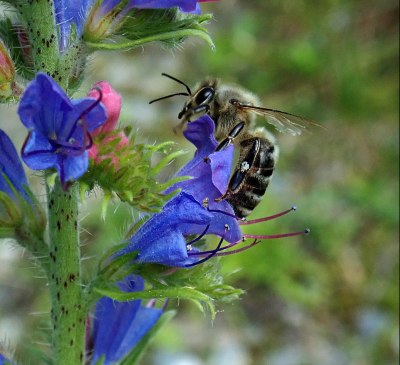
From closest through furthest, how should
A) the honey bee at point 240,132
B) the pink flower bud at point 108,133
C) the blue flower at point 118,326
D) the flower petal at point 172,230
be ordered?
the pink flower bud at point 108,133, the flower petal at point 172,230, the honey bee at point 240,132, the blue flower at point 118,326

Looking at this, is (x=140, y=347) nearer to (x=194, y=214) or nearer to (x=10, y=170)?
(x=194, y=214)

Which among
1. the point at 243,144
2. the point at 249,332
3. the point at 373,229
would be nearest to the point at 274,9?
the point at 373,229

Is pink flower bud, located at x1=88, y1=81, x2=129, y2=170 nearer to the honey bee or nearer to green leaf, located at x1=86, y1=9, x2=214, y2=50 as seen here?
green leaf, located at x1=86, y1=9, x2=214, y2=50

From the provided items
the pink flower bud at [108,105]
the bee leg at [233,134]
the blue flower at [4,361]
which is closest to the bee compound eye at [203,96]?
the bee leg at [233,134]

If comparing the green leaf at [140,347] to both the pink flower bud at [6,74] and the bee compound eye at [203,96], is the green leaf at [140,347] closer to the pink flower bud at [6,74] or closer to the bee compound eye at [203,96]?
the bee compound eye at [203,96]

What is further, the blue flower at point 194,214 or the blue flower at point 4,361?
the blue flower at point 4,361

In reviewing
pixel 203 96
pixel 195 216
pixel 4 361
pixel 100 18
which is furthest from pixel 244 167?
pixel 4 361
